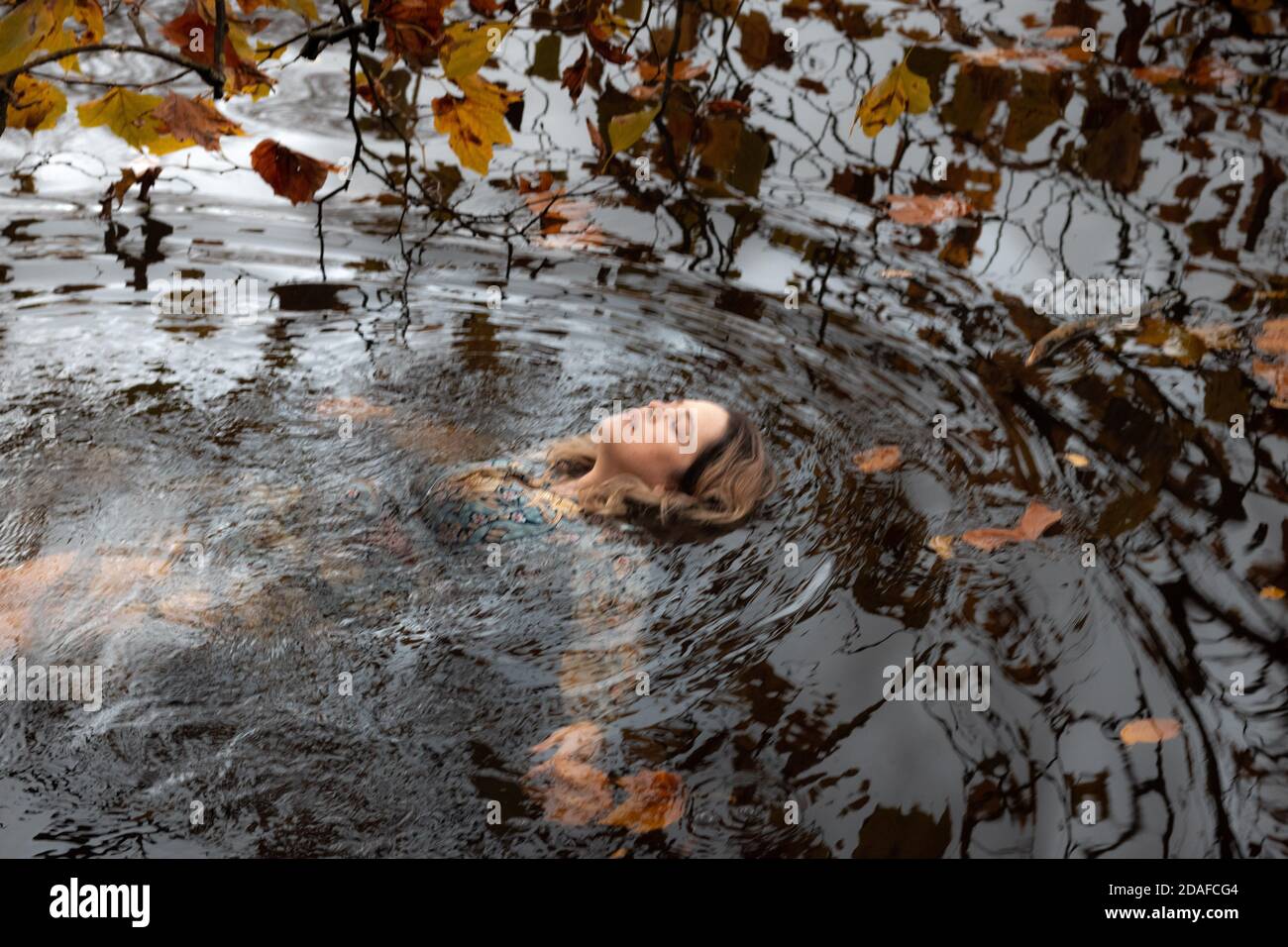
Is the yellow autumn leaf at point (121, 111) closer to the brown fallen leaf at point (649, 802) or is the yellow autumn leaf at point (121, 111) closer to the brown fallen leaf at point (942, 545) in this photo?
the brown fallen leaf at point (649, 802)

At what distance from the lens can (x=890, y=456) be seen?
4.64 m

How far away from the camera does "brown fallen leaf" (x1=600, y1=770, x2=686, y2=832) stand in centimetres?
300

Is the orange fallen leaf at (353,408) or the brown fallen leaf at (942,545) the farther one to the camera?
the orange fallen leaf at (353,408)

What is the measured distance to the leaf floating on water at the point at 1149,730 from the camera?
3252 mm

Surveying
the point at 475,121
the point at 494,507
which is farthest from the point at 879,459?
the point at 475,121

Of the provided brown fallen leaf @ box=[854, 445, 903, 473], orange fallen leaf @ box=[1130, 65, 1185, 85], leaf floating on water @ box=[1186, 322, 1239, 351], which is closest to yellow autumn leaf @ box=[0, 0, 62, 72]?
brown fallen leaf @ box=[854, 445, 903, 473]

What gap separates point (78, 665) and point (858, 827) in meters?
2.18

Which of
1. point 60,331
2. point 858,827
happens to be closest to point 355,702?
point 858,827

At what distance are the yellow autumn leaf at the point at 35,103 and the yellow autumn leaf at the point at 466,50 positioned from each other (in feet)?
3.38

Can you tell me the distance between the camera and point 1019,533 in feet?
13.6

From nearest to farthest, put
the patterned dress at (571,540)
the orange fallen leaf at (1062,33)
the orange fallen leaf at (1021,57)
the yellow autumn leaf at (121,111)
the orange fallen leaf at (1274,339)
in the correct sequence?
the yellow autumn leaf at (121,111) → the patterned dress at (571,540) → the orange fallen leaf at (1274,339) → the orange fallen leaf at (1021,57) → the orange fallen leaf at (1062,33)

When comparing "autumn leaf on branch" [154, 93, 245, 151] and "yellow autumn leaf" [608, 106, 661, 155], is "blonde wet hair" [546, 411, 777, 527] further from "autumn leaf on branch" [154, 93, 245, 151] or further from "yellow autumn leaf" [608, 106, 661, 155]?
"autumn leaf on branch" [154, 93, 245, 151]

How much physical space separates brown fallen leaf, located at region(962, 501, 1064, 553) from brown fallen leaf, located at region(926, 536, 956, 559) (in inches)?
2.1

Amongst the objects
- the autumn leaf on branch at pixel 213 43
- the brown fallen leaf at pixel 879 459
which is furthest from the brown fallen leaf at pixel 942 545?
the autumn leaf on branch at pixel 213 43
